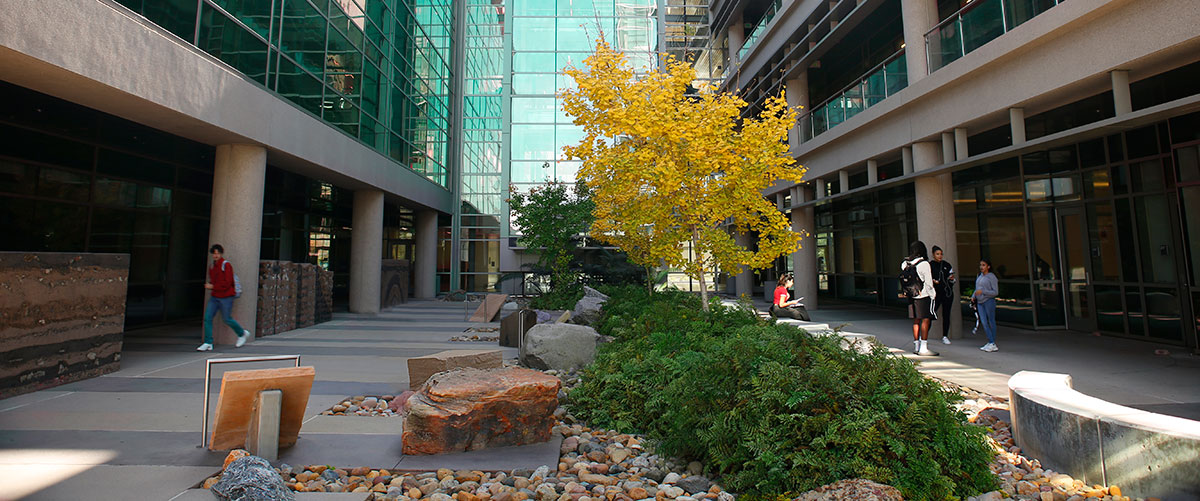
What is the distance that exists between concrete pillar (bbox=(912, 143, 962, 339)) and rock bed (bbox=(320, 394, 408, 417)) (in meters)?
10.9

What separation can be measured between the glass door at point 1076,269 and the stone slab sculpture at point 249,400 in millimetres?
14744

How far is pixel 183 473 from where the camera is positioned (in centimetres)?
364

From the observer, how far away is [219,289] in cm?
955

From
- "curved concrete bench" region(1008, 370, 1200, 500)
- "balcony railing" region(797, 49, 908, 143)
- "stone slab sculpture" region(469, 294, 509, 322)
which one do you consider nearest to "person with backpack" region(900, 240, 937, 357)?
"curved concrete bench" region(1008, 370, 1200, 500)

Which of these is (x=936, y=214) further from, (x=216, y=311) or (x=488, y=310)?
(x=216, y=311)

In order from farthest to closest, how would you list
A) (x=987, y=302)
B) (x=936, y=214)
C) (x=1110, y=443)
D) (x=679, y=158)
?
(x=936, y=214), (x=987, y=302), (x=679, y=158), (x=1110, y=443)

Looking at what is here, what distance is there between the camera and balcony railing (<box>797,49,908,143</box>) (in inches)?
478

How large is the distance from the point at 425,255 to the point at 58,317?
1758cm

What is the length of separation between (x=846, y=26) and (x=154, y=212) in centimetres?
1956

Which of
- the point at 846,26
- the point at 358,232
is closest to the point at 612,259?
the point at 358,232

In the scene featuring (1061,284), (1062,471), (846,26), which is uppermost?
(846,26)

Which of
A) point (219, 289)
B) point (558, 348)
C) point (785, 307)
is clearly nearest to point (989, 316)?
point (785, 307)

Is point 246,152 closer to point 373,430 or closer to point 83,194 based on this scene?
point 83,194

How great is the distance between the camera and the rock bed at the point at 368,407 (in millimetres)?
5465
